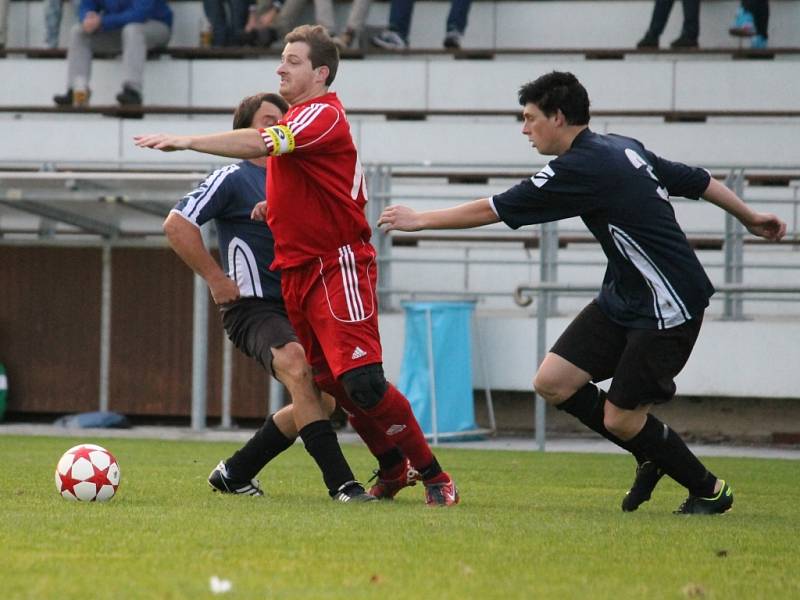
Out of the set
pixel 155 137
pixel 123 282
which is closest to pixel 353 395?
pixel 155 137

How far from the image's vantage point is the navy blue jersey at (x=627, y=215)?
697 cm

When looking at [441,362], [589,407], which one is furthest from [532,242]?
[589,407]

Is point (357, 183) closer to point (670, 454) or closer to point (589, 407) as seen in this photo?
point (589, 407)

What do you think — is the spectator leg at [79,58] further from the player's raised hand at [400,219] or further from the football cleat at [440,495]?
the player's raised hand at [400,219]

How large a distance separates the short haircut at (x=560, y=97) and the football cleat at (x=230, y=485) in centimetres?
252

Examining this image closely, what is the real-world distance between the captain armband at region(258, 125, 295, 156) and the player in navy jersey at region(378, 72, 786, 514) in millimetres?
549

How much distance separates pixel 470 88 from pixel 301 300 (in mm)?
12607

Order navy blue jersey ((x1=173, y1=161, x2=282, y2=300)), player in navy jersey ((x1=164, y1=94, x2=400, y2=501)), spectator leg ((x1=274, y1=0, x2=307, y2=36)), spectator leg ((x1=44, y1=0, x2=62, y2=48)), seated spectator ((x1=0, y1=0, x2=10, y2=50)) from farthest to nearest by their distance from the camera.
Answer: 1. seated spectator ((x1=0, y1=0, x2=10, y2=50))
2. spectator leg ((x1=44, y1=0, x2=62, y2=48))
3. spectator leg ((x1=274, y1=0, x2=307, y2=36))
4. navy blue jersey ((x1=173, y1=161, x2=282, y2=300))
5. player in navy jersey ((x1=164, y1=94, x2=400, y2=501))

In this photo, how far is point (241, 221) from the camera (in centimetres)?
800

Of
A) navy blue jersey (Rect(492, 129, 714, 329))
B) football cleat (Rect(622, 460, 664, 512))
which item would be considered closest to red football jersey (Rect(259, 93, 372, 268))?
navy blue jersey (Rect(492, 129, 714, 329))

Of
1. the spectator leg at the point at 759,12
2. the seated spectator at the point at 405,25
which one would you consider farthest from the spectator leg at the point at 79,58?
the spectator leg at the point at 759,12

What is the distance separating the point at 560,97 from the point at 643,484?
1943mm

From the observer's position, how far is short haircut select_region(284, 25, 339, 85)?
7.28 m

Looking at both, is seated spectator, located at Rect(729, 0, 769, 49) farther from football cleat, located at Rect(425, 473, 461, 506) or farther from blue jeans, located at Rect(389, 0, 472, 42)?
football cleat, located at Rect(425, 473, 461, 506)
